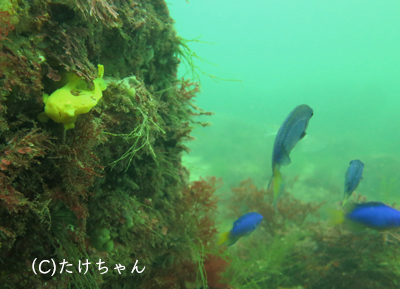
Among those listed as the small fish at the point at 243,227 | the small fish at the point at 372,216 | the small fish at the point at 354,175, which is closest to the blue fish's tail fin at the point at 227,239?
the small fish at the point at 243,227

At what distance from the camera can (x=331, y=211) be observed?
3078 mm

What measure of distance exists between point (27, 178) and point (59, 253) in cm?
68

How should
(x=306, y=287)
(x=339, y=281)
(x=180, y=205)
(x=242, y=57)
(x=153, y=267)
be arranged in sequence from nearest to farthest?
(x=153, y=267)
(x=180, y=205)
(x=339, y=281)
(x=306, y=287)
(x=242, y=57)

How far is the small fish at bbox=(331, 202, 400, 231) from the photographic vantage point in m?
2.58

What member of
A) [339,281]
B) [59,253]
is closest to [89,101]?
[59,253]

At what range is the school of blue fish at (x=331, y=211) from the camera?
76.7 inches

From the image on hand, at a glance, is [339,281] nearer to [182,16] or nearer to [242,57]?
[182,16]

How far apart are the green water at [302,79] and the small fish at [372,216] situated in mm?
9732

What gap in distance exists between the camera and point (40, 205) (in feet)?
5.01

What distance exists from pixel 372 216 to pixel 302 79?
133 m

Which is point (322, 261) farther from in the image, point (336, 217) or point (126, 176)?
point (126, 176)

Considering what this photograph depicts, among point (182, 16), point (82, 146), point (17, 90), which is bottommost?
point (82, 146)

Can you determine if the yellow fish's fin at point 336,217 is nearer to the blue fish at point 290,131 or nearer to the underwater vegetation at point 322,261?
the underwater vegetation at point 322,261

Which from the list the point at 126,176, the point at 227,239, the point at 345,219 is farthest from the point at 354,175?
the point at 126,176
